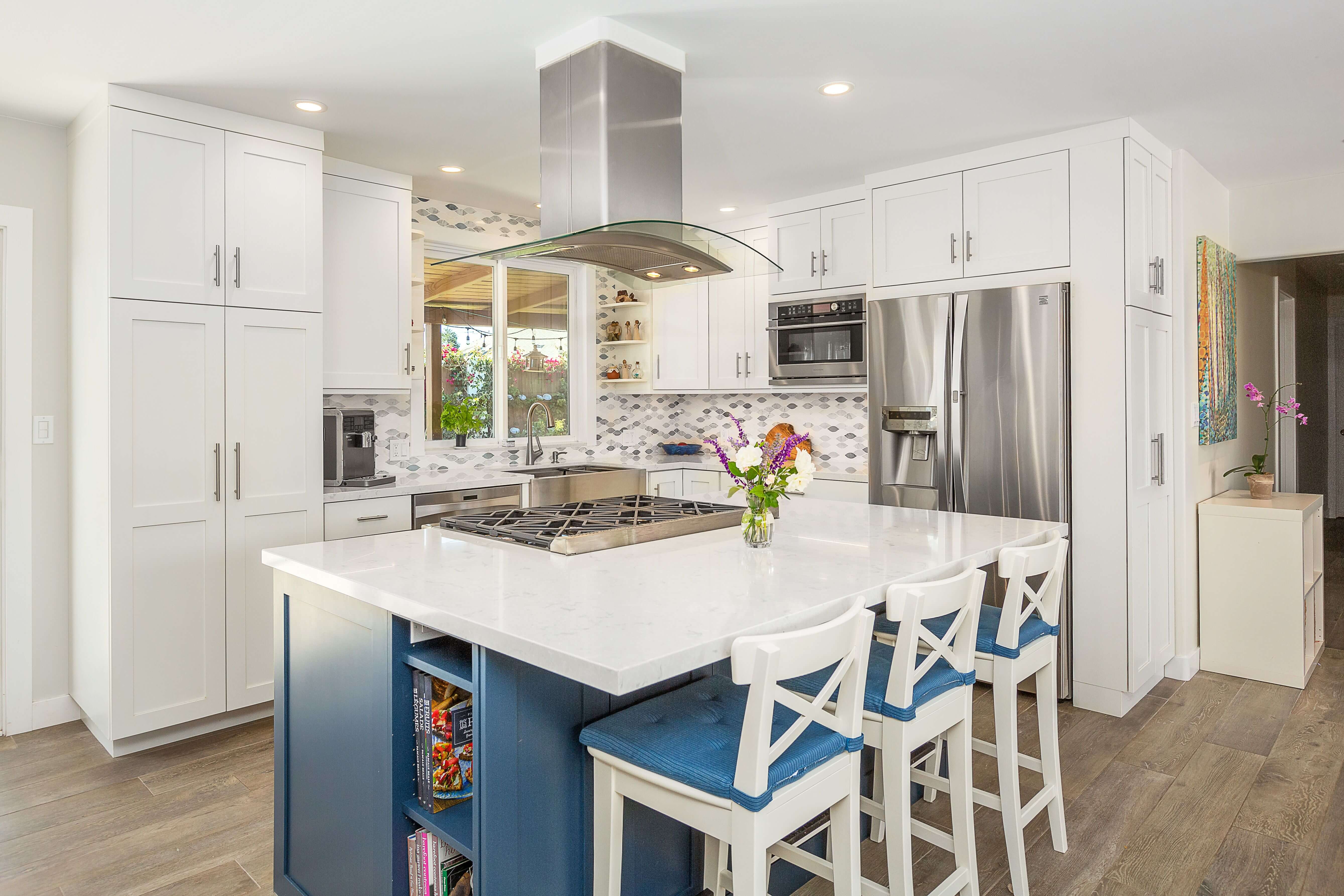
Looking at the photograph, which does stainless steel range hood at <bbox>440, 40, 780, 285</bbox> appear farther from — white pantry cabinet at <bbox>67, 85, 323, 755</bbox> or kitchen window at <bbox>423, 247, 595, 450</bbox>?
kitchen window at <bbox>423, 247, 595, 450</bbox>

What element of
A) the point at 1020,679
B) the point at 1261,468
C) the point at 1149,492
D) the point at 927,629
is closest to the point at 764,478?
the point at 927,629

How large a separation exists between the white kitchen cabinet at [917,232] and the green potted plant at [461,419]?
243cm

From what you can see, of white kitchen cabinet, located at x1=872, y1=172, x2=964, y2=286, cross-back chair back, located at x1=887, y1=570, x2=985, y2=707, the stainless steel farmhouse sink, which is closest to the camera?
cross-back chair back, located at x1=887, y1=570, x2=985, y2=707

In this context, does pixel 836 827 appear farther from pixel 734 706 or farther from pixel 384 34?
pixel 384 34

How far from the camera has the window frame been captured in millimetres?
4703

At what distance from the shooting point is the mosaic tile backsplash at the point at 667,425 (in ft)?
14.6

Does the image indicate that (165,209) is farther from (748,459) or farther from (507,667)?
(507,667)

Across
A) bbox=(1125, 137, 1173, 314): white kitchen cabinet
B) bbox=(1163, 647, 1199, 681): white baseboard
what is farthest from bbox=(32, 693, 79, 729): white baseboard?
bbox=(1163, 647, 1199, 681): white baseboard

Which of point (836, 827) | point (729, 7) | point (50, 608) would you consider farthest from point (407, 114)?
point (836, 827)

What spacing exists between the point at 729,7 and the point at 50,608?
3579mm

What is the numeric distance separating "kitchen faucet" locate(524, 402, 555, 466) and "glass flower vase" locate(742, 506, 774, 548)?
2.76 m

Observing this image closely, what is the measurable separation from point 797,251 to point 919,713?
332 cm

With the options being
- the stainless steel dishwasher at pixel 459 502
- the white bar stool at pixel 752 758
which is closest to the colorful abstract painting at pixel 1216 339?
→ the white bar stool at pixel 752 758

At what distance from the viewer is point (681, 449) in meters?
5.76
